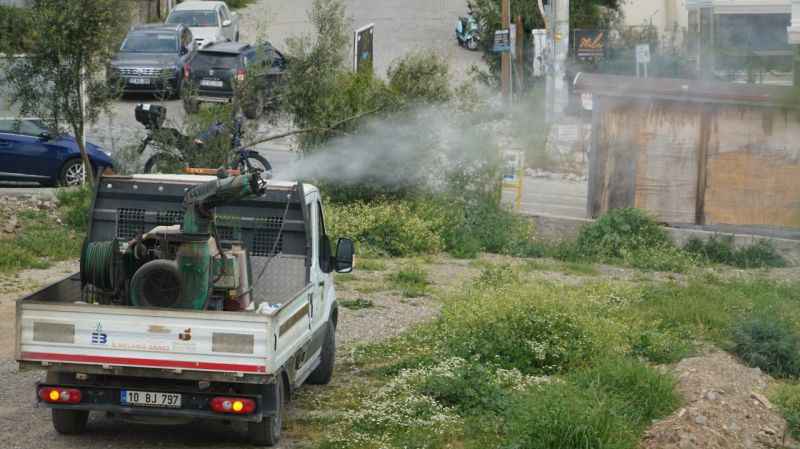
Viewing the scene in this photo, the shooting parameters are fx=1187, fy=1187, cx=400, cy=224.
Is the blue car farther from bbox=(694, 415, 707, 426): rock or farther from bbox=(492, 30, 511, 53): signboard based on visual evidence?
bbox=(694, 415, 707, 426): rock

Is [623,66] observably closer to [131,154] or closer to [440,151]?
[440,151]

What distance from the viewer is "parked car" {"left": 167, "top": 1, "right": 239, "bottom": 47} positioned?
38.8 meters

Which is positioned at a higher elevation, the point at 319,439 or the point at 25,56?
the point at 25,56

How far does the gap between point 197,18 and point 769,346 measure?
30.7 m

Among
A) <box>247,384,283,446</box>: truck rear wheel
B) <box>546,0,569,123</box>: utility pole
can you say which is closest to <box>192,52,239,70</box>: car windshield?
<box>546,0,569,123</box>: utility pole

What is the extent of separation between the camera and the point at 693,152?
20.9m

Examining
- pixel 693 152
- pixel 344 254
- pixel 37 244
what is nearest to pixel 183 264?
pixel 344 254

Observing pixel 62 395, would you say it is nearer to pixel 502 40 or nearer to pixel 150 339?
pixel 150 339

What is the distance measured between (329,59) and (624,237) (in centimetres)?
590

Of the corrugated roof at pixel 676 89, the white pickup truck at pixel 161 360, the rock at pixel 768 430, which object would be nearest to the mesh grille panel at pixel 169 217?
the white pickup truck at pixel 161 360

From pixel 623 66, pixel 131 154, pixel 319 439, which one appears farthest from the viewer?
pixel 623 66

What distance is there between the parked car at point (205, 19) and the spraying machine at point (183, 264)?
29974 mm

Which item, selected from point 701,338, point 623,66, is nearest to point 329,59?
point 701,338

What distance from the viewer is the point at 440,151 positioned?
20359 mm
